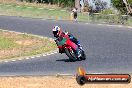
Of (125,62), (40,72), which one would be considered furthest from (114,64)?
(40,72)

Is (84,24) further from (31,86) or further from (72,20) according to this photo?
(31,86)

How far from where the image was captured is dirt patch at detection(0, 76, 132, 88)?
13.5 meters

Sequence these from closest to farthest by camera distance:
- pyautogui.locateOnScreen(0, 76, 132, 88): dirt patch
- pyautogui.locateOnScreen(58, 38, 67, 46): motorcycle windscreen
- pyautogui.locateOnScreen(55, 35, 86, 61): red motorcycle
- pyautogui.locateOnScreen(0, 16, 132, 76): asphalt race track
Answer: pyautogui.locateOnScreen(0, 76, 132, 88): dirt patch < pyautogui.locateOnScreen(0, 16, 132, 76): asphalt race track < pyautogui.locateOnScreen(58, 38, 67, 46): motorcycle windscreen < pyautogui.locateOnScreen(55, 35, 86, 61): red motorcycle

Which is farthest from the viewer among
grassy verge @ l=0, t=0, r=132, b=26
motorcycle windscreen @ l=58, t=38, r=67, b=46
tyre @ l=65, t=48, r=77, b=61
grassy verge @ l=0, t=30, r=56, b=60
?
grassy verge @ l=0, t=0, r=132, b=26

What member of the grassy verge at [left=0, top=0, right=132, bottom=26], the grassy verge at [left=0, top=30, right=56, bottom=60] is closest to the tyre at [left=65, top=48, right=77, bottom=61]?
the grassy verge at [left=0, top=30, right=56, bottom=60]

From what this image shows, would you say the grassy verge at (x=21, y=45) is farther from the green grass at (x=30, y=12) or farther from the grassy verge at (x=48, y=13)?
the green grass at (x=30, y=12)

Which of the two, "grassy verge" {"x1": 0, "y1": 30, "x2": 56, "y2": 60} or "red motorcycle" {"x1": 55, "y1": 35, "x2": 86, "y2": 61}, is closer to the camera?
"red motorcycle" {"x1": 55, "y1": 35, "x2": 86, "y2": 61}

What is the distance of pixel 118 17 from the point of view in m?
39.1

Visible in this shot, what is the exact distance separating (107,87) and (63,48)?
20.5 ft

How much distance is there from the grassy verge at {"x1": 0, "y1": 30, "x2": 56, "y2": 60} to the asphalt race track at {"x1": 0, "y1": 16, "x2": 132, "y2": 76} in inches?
77.9

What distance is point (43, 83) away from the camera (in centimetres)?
1402

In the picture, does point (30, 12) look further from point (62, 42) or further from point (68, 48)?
point (62, 42)

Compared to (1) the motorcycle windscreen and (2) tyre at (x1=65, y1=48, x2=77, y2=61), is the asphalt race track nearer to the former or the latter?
(2) tyre at (x1=65, y1=48, x2=77, y2=61)

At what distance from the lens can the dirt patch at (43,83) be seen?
13.5 m
